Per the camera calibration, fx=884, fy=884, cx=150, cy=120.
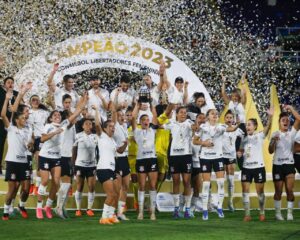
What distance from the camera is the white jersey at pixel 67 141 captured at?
42.7ft

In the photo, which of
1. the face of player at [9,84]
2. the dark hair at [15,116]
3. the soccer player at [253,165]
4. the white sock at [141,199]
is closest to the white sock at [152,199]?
the white sock at [141,199]

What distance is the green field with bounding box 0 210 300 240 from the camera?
10445 mm

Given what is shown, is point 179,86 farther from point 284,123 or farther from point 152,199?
point 152,199

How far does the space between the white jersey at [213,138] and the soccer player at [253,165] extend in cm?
36

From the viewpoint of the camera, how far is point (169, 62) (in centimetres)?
1656

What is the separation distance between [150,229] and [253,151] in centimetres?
248

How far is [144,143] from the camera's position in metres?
12.8

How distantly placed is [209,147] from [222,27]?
11957 mm

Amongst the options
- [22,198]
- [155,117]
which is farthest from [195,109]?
[22,198]

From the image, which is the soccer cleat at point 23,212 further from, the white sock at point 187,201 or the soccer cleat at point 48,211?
the white sock at point 187,201

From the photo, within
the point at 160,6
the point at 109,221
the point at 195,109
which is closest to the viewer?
the point at 109,221

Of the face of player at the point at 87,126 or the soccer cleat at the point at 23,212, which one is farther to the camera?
the face of player at the point at 87,126

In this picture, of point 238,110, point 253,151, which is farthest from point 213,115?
point 238,110

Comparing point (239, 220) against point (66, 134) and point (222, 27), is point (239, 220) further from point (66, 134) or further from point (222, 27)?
point (222, 27)
